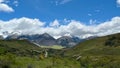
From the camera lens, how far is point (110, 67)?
14125 centimetres

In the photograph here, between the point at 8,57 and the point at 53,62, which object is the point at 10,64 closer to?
the point at 8,57

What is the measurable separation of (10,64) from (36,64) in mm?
10432

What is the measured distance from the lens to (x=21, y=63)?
88312mm

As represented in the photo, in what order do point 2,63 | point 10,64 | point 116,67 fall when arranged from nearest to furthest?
point 2,63, point 10,64, point 116,67

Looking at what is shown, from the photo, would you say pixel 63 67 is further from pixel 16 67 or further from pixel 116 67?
pixel 116 67

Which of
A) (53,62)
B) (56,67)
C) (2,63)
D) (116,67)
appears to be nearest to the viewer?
(2,63)

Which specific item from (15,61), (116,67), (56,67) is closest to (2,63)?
(15,61)

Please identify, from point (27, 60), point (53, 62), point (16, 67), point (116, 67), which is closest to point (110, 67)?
point (116, 67)

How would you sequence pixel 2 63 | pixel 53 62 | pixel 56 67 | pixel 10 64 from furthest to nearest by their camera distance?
pixel 53 62 < pixel 56 67 < pixel 10 64 < pixel 2 63

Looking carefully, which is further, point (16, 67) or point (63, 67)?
point (63, 67)

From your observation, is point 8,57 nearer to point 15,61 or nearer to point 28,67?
point 15,61

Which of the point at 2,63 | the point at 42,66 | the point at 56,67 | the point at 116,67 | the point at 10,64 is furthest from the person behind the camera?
the point at 116,67

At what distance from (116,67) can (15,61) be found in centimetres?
6207

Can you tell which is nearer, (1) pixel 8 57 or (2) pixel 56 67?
(1) pixel 8 57
